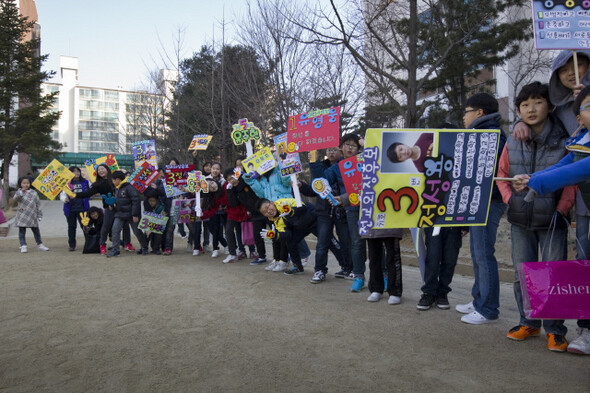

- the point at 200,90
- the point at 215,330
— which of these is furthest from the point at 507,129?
the point at 215,330

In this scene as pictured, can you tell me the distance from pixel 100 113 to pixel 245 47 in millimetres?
97344

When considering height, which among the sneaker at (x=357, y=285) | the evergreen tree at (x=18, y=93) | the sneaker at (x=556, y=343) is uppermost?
the evergreen tree at (x=18, y=93)

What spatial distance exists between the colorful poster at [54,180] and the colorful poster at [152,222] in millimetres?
2039

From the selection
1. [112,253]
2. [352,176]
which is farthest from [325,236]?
[112,253]

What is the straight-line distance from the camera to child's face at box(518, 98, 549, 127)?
3996 mm

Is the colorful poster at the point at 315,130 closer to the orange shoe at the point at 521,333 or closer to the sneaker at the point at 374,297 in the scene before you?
the sneaker at the point at 374,297

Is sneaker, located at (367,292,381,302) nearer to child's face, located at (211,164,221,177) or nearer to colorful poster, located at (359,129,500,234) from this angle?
colorful poster, located at (359,129,500,234)

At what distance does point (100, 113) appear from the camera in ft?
340

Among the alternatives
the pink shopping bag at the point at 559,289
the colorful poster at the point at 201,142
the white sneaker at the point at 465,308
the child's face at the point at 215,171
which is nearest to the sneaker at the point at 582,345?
the pink shopping bag at the point at 559,289

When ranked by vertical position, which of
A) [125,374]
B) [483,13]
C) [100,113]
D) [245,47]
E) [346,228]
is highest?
[100,113]

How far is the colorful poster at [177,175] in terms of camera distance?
33.0ft

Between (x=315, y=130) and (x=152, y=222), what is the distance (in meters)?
4.83

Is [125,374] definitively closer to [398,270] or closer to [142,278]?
[398,270]

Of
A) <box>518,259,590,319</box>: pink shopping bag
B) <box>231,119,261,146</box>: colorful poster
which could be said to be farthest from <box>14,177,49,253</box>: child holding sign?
<box>518,259,590,319</box>: pink shopping bag
